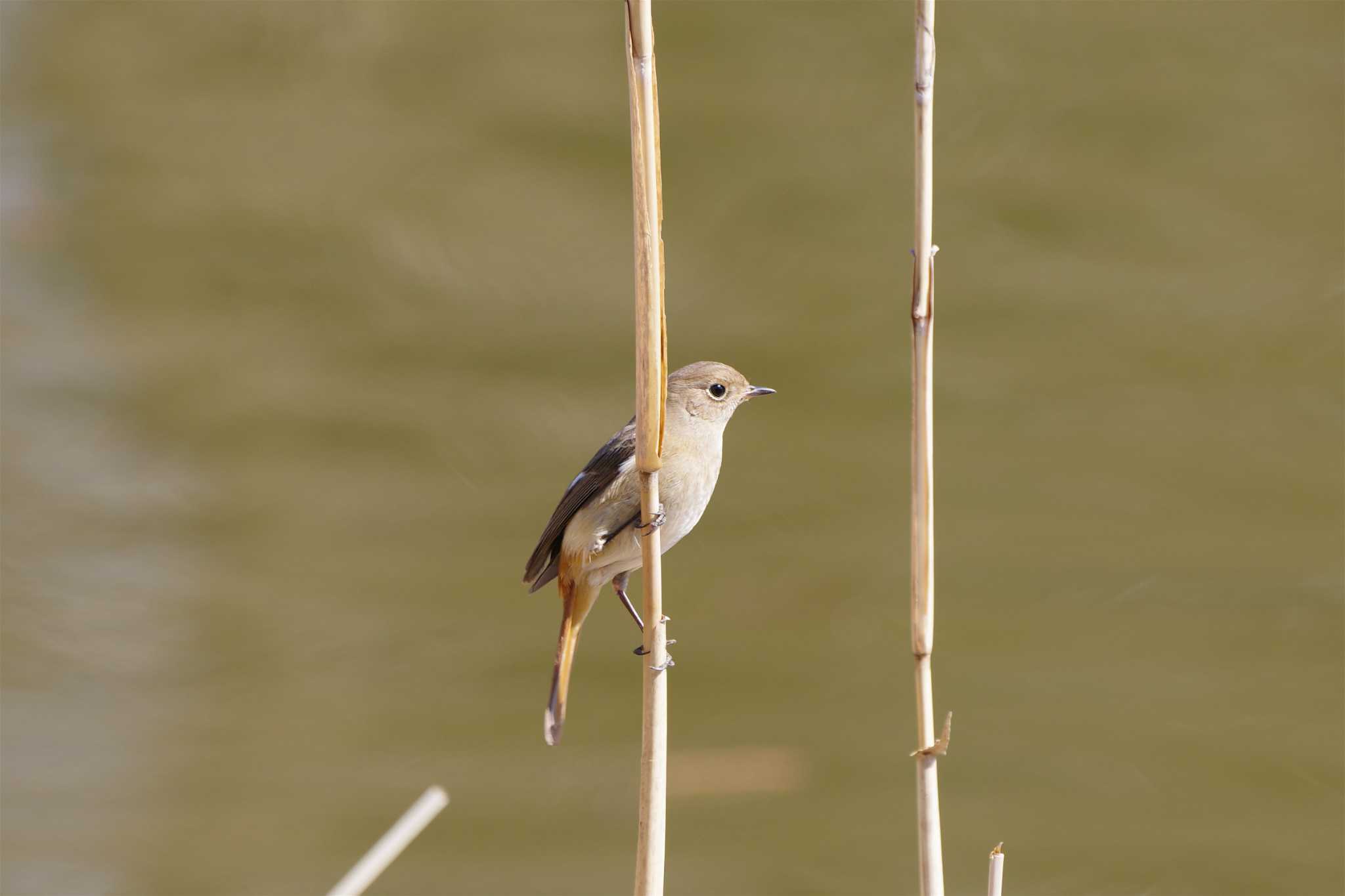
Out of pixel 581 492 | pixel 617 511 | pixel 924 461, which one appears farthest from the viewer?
pixel 581 492

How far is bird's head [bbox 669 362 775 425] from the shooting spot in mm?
2367

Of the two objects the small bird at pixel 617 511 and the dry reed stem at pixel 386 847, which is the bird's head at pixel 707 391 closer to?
the small bird at pixel 617 511

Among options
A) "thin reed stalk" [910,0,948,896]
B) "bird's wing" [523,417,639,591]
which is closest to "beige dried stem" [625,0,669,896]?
"thin reed stalk" [910,0,948,896]

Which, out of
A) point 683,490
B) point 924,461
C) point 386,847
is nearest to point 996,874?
point 924,461

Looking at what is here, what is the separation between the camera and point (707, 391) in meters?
2.39

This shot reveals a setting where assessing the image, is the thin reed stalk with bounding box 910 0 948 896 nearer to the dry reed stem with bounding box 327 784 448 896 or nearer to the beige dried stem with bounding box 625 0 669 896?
the beige dried stem with bounding box 625 0 669 896

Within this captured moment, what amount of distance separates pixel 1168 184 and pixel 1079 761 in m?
1.98

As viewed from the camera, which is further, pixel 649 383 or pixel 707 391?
pixel 707 391

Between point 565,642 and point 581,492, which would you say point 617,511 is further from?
point 565,642

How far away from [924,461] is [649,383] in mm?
454

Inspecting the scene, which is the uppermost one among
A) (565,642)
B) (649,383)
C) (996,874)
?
(565,642)

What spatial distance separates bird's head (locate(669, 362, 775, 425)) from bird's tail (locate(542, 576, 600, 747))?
1.22 ft

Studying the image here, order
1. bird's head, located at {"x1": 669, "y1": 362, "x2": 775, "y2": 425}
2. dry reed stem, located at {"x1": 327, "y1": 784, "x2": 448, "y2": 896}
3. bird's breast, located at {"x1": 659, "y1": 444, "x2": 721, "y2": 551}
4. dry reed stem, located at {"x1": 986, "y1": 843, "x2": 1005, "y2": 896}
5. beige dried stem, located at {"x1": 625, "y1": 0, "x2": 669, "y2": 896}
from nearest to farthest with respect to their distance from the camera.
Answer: beige dried stem, located at {"x1": 625, "y1": 0, "x2": 669, "y2": 896} → dry reed stem, located at {"x1": 986, "y1": 843, "x2": 1005, "y2": 896} → dry reed stem, located at {"x1": 327, "y1": 784, "x2": 448, "y2": 896} → bird's breast, located at {"x1": 659, "y1": 444, "x2": 721, "y2": 551} → bird's head, located at {"x1": 669, "y1": 362, "x2": 775, "y2": 425}

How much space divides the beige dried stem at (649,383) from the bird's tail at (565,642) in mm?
474
